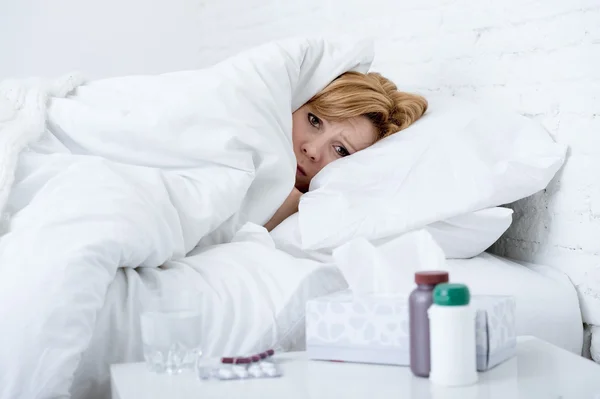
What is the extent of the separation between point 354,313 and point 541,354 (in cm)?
26

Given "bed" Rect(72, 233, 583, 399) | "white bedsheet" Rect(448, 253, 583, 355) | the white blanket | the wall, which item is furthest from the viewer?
the wall

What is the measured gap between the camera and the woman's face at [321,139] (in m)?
1.83

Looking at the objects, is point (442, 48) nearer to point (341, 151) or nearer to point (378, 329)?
point (341, 151)

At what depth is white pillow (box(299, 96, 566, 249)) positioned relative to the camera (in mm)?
1521

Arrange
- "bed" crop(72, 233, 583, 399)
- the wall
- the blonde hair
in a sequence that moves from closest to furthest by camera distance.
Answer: "bed" crop(72, 233, 583, 399), the wall, the blonde hair

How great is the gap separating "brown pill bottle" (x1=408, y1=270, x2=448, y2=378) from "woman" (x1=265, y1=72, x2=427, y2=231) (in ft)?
2.96

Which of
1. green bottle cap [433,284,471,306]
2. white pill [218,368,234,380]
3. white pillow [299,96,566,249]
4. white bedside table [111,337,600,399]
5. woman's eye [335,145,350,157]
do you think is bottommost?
white bedside table [111,337,600,399]

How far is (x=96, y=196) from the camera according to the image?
121 centimetres

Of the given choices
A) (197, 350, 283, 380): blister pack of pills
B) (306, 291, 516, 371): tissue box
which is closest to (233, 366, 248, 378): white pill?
(197, 350, 283, 380): blister pack of pills

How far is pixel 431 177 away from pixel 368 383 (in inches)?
29.8

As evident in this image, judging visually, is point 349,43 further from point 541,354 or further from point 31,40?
point 31,40

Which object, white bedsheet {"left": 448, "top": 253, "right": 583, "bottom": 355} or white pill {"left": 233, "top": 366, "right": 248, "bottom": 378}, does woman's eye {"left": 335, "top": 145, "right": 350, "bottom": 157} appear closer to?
white bedsheet {"left": 448, "top": 253, "right": 583, "bottom": 355}

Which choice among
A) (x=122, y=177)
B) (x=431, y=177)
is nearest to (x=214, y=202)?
(x=122, y=177)

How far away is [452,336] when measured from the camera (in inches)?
32.8
